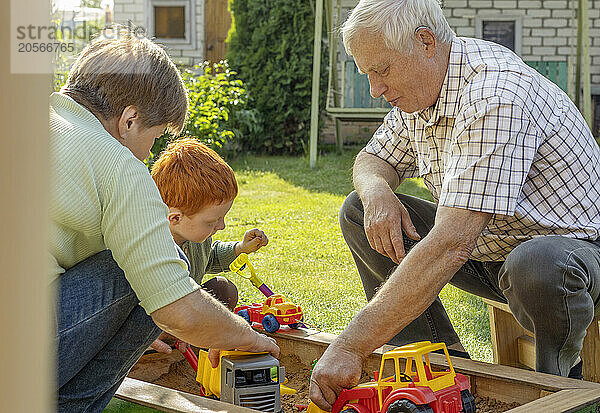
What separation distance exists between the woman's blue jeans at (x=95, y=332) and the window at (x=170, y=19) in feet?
32.4

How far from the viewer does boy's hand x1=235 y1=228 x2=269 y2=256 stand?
2.57 metres

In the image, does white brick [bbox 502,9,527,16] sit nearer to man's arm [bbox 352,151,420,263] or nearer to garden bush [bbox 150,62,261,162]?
garden bush [bbox 150,62,261,162]

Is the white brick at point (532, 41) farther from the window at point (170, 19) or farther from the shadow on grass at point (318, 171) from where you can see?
the window at point (170, 19)

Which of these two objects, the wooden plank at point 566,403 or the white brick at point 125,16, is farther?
the white brick at point 125,16

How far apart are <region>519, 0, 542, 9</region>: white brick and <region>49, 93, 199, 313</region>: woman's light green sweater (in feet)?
33.0

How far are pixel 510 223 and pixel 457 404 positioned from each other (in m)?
0.62

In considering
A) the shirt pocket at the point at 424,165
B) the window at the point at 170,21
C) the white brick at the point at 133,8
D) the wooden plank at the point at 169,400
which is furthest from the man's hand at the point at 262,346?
the white brick at the point at 133,8

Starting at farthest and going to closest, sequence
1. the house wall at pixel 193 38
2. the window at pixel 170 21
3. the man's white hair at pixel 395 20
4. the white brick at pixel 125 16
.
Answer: the white brick at pixel 125 16 < the window at pixel 170 21 < the house wall at pixel 193 38 < the man's white hair at pixel 395 20

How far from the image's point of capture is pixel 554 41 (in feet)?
35.2

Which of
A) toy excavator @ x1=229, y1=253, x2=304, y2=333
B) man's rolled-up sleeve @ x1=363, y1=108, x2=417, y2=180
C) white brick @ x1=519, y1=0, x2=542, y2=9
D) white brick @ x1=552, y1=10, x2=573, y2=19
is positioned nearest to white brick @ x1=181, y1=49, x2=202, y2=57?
white brick @ x1=519, y1=0, x2=542, y2=9

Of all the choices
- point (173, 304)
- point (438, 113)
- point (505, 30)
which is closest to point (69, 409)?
point (173, 304)

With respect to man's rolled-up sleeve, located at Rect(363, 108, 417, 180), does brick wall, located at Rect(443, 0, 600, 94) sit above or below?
above

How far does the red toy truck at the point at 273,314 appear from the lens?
2.45 m

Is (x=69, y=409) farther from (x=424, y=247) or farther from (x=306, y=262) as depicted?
(x=306, y=262)
